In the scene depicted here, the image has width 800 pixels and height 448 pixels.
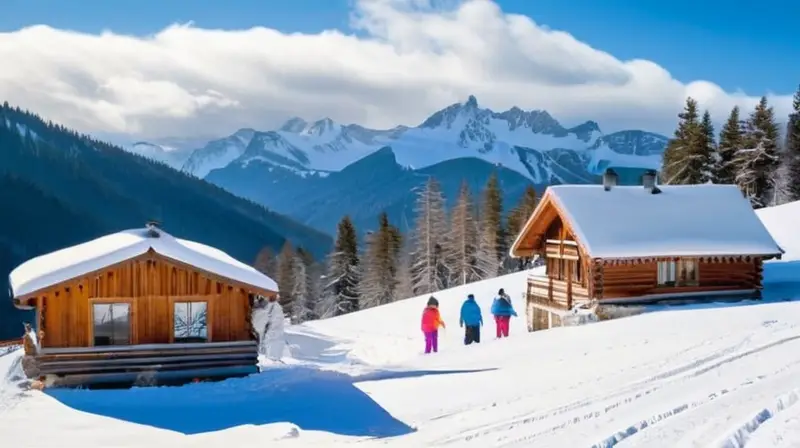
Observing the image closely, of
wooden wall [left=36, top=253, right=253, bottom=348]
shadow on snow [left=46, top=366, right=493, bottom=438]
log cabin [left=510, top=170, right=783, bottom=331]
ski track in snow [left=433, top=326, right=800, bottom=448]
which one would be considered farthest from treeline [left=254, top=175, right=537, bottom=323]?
ski track in snow [left=433, top=326, right=800, bottom=448]

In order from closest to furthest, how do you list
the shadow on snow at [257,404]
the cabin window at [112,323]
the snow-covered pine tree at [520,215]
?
1. the shadow on snow at [257,404]
2. the cabin window at [112,323]
3. the snow-covered pine tree at [520,215]

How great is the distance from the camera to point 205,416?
15.0m

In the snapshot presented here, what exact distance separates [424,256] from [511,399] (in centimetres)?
5295

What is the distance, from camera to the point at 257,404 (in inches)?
629

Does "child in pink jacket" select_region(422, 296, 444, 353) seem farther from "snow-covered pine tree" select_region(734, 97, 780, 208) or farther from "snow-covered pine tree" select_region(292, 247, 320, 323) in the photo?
"snow-covered pine tree" select_region(292, 247, 320, 323)

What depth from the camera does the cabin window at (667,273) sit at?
2659 centimetres

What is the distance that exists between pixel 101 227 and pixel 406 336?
464 ft

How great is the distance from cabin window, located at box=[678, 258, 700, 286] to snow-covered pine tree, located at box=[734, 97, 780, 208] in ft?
108

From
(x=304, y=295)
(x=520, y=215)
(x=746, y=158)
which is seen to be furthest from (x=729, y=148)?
(x=304, y=295)

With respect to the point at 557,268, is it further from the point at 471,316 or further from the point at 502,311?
the point at 471,316

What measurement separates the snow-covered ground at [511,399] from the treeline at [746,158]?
3625 cm

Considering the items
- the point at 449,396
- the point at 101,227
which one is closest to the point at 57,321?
the point at 449,396

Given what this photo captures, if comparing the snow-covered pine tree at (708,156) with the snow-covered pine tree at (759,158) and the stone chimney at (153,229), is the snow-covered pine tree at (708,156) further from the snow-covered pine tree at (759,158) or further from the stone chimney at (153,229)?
the stone chimney at (153,229)

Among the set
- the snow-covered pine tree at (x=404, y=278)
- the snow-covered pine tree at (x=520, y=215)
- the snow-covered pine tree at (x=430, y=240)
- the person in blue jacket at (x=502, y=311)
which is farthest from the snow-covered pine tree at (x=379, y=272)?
the person in blue jacket at (x=502, y=311)
